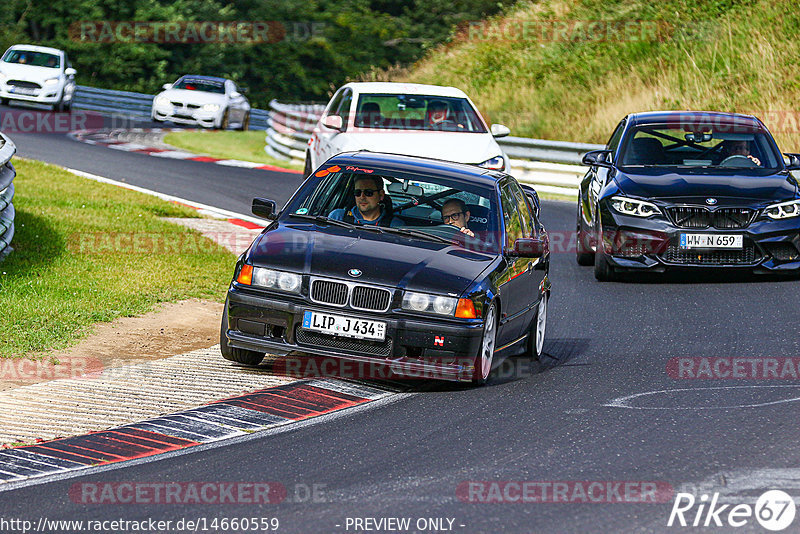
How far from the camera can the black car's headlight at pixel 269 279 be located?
8438 mm

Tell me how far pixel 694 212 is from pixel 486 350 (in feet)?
16.5

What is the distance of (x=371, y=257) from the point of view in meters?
8.59

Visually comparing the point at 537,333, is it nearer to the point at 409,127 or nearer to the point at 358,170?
the point at 358,170

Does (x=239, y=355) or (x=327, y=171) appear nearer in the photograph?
(x=239, y=355)

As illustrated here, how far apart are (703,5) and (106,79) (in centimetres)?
2442

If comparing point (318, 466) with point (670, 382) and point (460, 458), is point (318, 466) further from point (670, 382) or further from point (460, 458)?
point (670, 382)

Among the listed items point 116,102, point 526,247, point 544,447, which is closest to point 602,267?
point 526,247

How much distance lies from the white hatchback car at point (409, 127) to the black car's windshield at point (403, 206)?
19.2 ft

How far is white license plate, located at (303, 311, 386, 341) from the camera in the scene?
326 inches

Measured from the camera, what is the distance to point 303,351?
8375mm

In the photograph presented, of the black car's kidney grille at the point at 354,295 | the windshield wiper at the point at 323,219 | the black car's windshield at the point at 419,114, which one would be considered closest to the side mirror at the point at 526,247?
the windshield wiper at the point at 323,219

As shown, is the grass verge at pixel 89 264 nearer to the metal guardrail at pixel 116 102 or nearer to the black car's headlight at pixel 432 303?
the black car's headlight at pixel 432 303

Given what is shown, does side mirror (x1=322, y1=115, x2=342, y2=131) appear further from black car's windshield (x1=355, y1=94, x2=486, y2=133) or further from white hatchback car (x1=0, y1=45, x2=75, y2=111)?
white hatchback car (x1=0, y1=45, x2=75, y2=111)

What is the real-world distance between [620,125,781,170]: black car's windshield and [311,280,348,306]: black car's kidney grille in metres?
6.45
